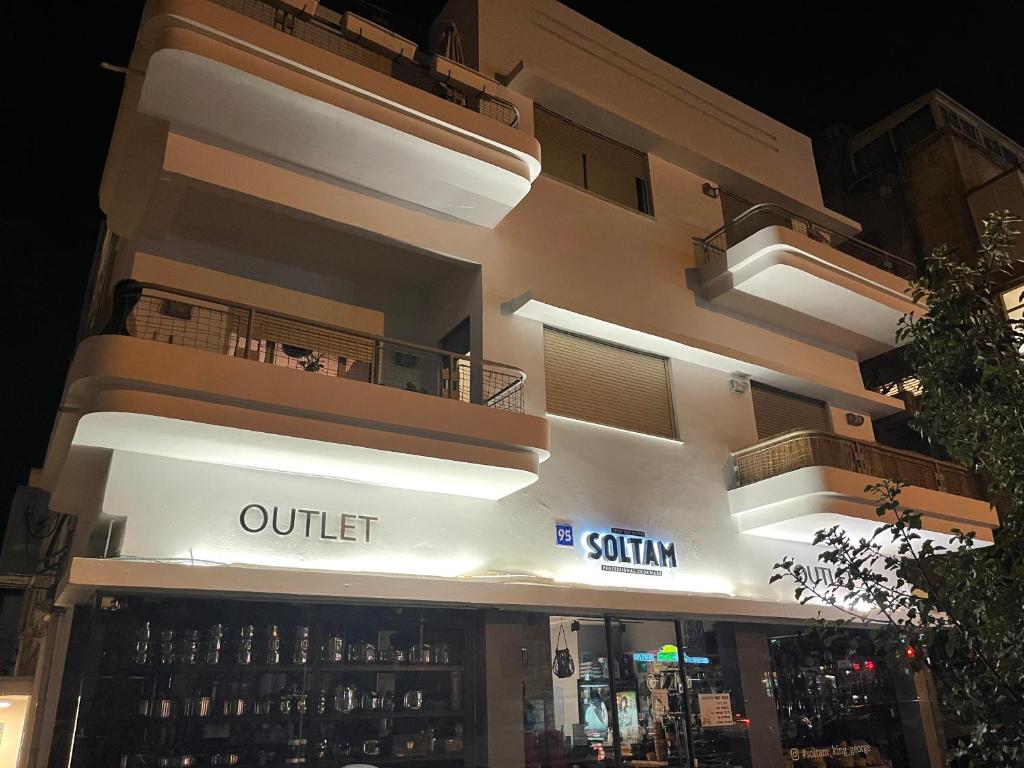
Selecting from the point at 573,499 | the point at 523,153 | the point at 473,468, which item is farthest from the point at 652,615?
the point at 523,153

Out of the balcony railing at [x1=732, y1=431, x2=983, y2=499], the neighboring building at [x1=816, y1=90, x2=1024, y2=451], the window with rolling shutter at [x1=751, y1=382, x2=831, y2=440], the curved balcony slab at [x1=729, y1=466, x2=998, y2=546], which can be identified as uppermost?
the neighboring building at [x1=816, y1=90, x2=1024, y2=451]

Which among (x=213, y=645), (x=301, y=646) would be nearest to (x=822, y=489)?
(x=301, y=646)

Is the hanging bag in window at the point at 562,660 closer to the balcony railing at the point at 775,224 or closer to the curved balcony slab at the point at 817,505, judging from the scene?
the curved balcony slab at the point at 817,505

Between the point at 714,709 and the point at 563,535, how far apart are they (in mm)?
2992

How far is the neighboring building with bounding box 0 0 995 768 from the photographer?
664cm

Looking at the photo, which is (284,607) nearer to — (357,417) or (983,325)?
(357,417)

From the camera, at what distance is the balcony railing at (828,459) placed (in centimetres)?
1061

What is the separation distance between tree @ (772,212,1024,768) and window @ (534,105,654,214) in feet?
25.5

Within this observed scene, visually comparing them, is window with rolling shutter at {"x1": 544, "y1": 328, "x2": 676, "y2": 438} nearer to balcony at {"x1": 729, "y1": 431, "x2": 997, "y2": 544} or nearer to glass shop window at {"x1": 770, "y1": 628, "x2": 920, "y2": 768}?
balcony at {"x1": 729, "y1": 431, "x2": 997, "y2": 544}

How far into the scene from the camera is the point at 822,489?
10164 millimetres

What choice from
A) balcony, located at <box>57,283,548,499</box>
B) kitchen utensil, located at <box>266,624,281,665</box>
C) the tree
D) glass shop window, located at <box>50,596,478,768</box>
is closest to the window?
balcony, located at <box>57,283,548,499</box>

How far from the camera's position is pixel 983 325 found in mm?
3846

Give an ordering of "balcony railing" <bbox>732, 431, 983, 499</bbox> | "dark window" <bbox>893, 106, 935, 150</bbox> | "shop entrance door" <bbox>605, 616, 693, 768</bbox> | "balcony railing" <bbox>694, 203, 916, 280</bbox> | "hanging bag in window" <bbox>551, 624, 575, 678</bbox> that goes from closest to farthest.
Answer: "hanging bag in window" <bbox>551, 624, 575, 678</bbox> < "shop entrance door" <bbox>605, 616, 693, 768</bbox> < "balcony railing" <bbox>732, 431, 983, 499</bbox> < "balcony railing" <bbox>694, 203, 916, 280</bbox> < "dark window" <bbox>893, 106, 935, 150</bbox>

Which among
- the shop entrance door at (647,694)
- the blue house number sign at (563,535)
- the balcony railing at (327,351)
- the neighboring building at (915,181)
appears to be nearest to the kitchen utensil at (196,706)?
the balcony railing at (327,351)
